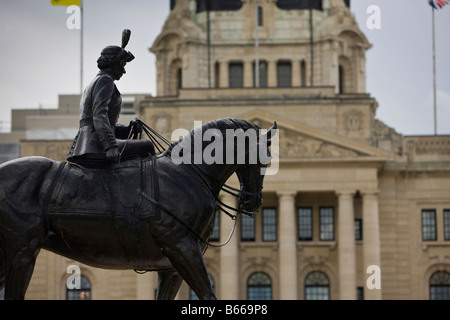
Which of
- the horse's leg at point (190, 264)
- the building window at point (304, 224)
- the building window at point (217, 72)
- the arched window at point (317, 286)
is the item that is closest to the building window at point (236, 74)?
the building window at point (217, 72)

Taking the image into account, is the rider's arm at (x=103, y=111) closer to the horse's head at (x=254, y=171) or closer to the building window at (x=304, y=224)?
the horse's head at (x=254, y=171)

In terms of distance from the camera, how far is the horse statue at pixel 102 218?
14.2 meters

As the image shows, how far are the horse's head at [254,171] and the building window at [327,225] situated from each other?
61839mm

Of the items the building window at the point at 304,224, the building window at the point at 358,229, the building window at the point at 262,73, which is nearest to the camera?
the building window at the point at 304,224

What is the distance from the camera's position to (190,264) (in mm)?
14297

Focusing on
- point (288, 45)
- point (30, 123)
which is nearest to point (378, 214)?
point (288, 45)

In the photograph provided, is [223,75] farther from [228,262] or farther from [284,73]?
[228,262]

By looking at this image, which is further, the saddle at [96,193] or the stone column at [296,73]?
the stone column at [296,73]

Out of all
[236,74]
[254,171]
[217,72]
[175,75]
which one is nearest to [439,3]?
[236,74]

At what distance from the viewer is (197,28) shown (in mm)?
95500

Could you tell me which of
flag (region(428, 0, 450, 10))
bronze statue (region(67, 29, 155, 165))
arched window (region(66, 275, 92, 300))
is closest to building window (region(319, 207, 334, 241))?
flag (region(428, 0, 450, 10))

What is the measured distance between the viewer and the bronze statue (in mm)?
14359

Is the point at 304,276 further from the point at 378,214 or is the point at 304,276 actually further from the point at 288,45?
the point at 288,45

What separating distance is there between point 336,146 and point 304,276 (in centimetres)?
824
